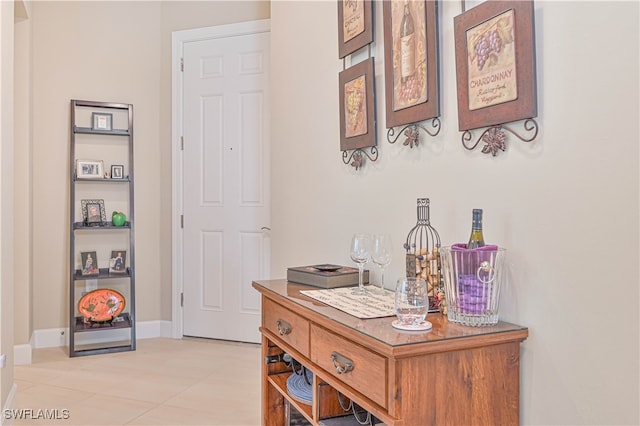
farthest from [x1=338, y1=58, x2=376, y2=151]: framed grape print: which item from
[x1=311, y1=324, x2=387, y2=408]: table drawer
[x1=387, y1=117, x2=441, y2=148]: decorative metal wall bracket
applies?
[x1=311, y1=324, x2=387, y2=408]: table drawer

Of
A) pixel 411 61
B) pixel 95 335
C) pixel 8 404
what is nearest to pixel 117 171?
pixel 95 335

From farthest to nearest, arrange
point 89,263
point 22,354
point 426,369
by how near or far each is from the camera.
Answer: point 89,263, point 22,354, point 426,369

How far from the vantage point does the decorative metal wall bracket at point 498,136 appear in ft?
4.26

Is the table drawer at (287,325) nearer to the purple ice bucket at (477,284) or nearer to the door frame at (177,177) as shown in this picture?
the purple ice bucket at (477,284)

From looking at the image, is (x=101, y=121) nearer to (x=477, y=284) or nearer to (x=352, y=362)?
(x=352, y=362)

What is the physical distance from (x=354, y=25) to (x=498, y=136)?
0.98 m

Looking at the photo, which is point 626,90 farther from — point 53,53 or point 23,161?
point 53,53

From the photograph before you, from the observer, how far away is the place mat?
1482mm

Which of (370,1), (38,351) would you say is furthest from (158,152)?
(370,1)

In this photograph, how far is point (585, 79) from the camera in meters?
1.16

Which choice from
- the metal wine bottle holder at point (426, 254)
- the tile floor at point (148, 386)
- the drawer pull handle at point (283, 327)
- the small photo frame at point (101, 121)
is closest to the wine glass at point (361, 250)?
the metal wine bottle holder at point (426, 254)

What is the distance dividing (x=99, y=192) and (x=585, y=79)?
378 centimetres

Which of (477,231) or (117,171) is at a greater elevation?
(117,171)

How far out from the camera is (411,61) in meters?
1.75
